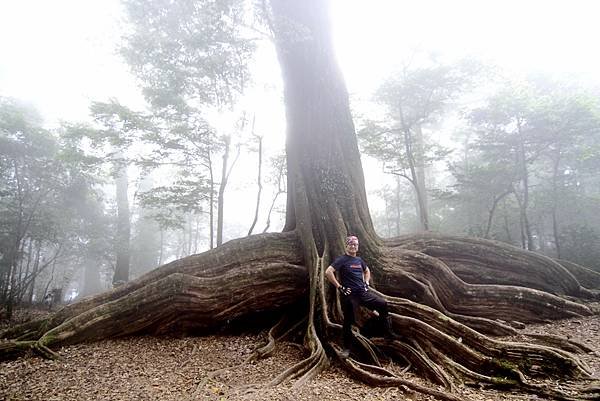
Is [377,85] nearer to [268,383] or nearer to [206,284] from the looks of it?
[206,284]

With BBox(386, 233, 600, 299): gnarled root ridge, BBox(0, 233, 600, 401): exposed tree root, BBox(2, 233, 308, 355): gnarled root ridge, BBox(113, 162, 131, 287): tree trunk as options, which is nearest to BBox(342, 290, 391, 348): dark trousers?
BBox(0, 233, 600, 401): exposed tree root

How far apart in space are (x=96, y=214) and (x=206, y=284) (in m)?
14.3

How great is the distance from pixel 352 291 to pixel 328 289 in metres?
0.93

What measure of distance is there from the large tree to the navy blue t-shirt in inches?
28.7

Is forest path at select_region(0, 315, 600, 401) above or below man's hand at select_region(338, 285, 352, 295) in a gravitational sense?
below

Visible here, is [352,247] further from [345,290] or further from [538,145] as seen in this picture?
[538,145]

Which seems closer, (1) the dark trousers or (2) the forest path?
(2) the forest path

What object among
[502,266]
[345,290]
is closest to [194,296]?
[345,290]

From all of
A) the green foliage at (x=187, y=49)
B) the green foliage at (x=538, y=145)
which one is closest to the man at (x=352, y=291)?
the green foliage at (x=187, y=49)

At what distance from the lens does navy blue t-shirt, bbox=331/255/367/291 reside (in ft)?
15.2

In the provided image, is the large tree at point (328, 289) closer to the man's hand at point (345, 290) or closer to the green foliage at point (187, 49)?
the man's hand at point (345, 290)

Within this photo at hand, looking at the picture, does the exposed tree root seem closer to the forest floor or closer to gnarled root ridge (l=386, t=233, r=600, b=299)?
the forest floor

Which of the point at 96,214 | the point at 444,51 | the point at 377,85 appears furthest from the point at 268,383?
the point at 96,214

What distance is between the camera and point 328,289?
215 inches
